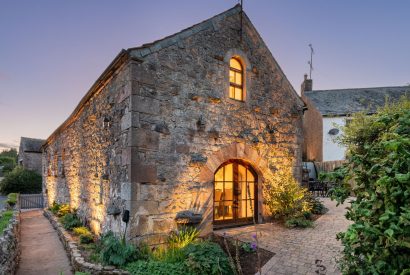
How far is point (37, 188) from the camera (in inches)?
834

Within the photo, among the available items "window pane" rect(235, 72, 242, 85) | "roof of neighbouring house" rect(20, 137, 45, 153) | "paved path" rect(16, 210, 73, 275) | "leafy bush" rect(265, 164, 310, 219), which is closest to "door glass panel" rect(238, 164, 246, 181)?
"leafy bush" rect(265, 164, 310, 219)

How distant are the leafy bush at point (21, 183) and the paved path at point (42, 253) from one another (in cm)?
1237

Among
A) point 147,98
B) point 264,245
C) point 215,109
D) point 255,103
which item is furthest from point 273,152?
point 147,98

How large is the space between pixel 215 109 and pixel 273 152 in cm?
247

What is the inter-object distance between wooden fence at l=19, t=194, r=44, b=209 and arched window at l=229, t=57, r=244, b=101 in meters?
17.0

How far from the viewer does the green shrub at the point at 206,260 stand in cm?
439

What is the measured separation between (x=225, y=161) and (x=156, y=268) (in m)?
3.07

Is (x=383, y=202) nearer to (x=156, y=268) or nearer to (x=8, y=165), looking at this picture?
(x=156, y=268)

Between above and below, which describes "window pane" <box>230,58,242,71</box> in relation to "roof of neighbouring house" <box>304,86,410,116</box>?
below

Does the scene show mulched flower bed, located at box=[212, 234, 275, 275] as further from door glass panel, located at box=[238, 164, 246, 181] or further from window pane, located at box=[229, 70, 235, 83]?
window pane, located at box=[229, 70, 235, 83]

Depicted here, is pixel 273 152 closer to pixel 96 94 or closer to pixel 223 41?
pixel 223 41

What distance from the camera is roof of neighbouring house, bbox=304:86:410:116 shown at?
18.5 m

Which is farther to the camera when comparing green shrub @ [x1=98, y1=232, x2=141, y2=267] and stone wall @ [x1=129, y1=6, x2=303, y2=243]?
stone wall @ [x1=129, y1=6, x2=303, y2=243]

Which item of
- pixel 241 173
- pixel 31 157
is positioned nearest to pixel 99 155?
pixel 241 173
